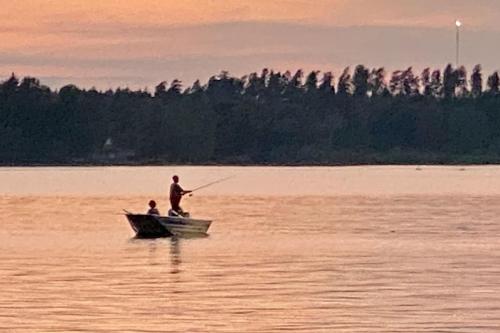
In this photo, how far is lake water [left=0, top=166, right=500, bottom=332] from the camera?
24156 mm

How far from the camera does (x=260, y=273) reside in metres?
31.5

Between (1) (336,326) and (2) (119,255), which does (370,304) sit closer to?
(1) (336,326)

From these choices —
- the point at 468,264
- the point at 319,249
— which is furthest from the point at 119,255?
the point at 468,264

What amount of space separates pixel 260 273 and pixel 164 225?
417 inches

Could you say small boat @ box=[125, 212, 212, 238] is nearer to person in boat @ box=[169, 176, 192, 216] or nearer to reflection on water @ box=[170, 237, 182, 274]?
reflection on water @ box=[170, 237, 182, 274]

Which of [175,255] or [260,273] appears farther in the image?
[175,255]

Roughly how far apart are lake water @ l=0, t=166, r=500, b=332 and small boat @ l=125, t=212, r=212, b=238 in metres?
0.44

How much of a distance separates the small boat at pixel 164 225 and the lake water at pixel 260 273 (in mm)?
437

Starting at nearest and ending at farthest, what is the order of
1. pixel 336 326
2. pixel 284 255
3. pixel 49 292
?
pixel 336 326, pixel 49 292, pixel 284 255

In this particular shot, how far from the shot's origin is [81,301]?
2639 centimetres

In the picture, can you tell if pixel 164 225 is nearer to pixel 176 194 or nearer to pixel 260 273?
pixel 176 194

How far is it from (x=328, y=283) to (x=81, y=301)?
5086 mm

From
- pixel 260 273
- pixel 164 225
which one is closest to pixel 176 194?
pixel 164 225

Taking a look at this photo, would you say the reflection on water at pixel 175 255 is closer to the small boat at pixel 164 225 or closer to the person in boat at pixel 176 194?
the small boat at pixel 164 225
